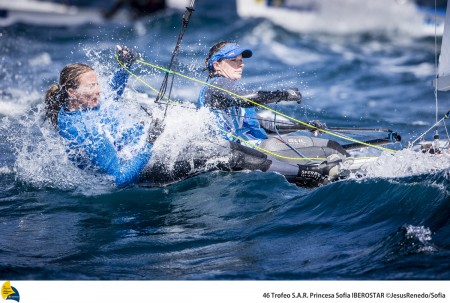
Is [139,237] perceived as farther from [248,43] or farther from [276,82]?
[248,43]

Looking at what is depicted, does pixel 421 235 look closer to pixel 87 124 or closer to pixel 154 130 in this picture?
pixel 154 130

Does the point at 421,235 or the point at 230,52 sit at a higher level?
the point at 230,52

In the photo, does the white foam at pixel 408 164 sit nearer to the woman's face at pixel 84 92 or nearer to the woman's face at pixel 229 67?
the woman's face at pixel 229 67

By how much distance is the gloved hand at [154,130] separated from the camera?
4262 millimetres

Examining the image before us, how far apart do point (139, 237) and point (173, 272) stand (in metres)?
0.59

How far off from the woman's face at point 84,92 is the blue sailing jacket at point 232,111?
0.85m

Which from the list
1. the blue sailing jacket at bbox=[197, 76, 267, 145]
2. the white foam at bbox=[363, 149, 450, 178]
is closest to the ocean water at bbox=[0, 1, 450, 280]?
the white foam at bbox=[363, 149, 450, 178]

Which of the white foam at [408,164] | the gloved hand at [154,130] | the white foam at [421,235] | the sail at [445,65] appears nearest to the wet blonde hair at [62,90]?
the gloved hand at [154,130]

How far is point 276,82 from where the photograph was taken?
9062mm

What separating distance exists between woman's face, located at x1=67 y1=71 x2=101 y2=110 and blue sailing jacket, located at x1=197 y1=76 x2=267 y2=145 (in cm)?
85

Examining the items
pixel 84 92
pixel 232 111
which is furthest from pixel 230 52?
pixel 84 92
